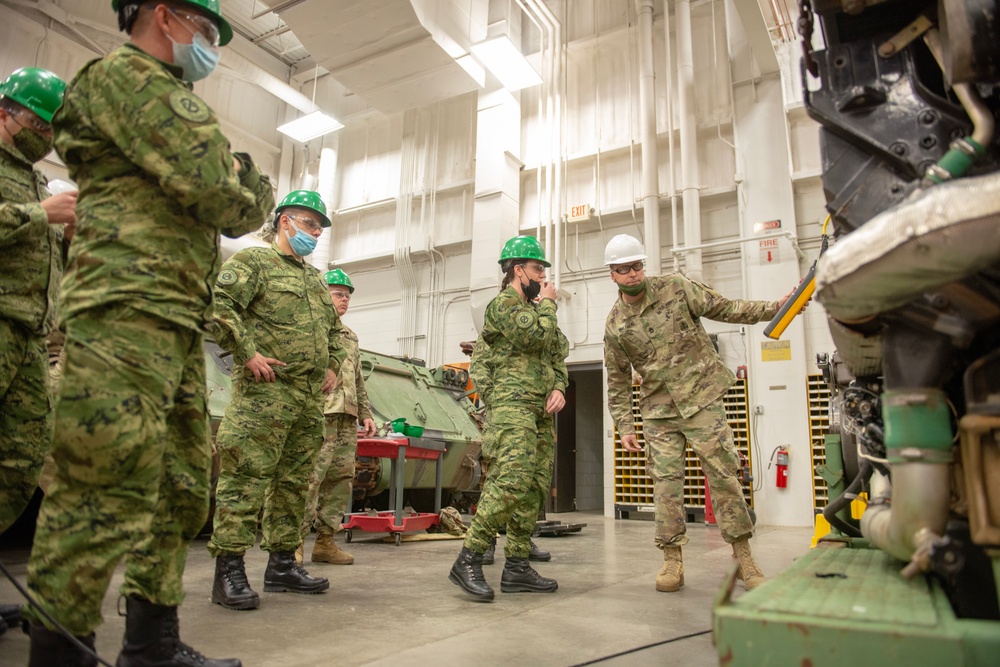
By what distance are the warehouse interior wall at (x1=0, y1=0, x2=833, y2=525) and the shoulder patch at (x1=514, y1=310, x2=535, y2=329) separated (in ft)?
17.2

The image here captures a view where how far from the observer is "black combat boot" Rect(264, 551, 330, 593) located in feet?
9.14

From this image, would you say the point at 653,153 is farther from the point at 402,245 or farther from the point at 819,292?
the point at 819,292

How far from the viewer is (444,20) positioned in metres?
8.53

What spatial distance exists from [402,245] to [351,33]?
3.33 meters

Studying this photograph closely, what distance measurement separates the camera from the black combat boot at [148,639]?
152 centimetres

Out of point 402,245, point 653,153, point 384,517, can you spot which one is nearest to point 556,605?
point 384,517

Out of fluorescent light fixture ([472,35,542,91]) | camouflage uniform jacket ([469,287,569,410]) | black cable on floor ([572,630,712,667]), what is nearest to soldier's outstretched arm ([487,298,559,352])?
camouflage uniform jacket ([469,287,569,410])

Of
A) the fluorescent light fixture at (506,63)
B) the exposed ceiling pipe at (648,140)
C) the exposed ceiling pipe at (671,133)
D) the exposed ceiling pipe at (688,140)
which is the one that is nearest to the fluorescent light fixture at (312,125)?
the fluorescent light fixture at (506,63)

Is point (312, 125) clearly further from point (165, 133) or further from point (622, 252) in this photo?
point (165, 133)

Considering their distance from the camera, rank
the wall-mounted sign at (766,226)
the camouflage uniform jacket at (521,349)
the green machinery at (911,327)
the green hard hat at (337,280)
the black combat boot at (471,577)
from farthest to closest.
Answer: the wall-mounted sign at (766,226), the green hard hat at (337,280), the camouflage uniform jacket at (521,349), the black combat boot at (471,577), the green machinery at (911,327)

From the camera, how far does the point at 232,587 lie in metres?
2.47

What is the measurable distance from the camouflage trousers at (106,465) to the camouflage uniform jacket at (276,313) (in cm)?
109

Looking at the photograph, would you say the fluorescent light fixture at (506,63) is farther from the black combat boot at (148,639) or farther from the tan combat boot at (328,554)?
the black combat boot at (148,639)

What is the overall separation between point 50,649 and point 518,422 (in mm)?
1943
